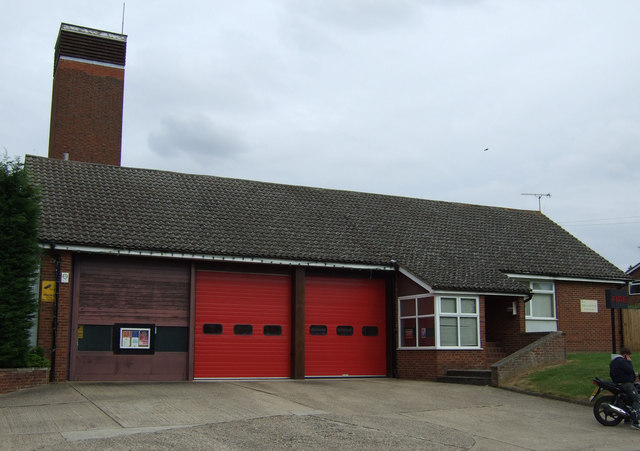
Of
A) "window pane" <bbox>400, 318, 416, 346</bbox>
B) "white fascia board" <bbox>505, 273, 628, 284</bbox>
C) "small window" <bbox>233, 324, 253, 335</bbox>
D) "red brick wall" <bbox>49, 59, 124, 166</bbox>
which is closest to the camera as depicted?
"small window" <bbox>233, 324, 253, 335</bbox>

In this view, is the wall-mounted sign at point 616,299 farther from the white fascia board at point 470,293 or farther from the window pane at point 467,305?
Result: the window pane at point 467,305

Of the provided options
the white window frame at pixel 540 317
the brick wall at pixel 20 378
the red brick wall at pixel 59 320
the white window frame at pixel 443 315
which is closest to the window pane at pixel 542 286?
the white window frame at pixel 540 317

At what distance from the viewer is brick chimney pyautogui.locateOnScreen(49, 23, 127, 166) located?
2619 cm

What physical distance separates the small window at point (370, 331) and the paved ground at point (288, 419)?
14.4 ft

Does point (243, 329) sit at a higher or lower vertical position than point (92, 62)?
lower

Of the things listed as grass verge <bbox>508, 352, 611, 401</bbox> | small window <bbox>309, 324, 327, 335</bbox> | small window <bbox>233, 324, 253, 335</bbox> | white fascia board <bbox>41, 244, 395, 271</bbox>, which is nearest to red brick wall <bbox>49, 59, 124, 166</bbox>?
white fascia board <bbox>41, 244, 395, 271</bbox>

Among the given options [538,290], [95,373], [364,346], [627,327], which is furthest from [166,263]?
[627,327]

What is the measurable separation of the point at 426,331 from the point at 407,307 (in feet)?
4.09

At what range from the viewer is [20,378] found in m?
15.6

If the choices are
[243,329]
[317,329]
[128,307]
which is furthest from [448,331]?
[128,307]

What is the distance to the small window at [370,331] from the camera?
2219 cm

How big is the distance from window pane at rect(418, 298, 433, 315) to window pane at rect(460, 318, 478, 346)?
1026mm

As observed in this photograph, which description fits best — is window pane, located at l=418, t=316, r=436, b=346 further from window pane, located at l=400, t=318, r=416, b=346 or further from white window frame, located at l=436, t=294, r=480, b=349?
window pane, located at l=400, t=318, r=416, b=346

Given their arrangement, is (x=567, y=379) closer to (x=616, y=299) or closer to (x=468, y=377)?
(x=616, y=299)
